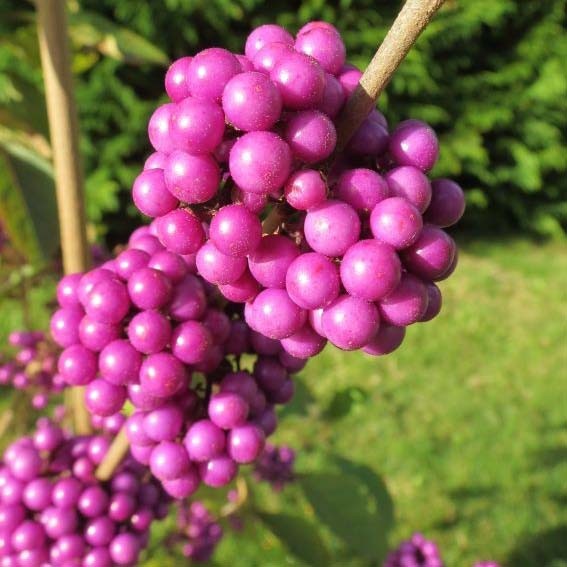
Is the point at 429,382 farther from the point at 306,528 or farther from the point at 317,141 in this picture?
the point at 317,141

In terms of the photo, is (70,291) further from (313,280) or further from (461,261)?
(461,261)

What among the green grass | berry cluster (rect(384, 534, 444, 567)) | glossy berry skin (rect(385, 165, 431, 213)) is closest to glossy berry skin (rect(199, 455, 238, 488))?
glossy berry skin (rect(385, 165, 431, 213))

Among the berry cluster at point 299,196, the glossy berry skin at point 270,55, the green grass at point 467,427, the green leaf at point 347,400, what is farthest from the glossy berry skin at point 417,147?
the green grass at point 467,427

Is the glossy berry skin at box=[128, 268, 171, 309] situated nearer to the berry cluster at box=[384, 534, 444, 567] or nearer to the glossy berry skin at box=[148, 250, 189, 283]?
the glossy berry skin at box=[148, 250, 189, 283]

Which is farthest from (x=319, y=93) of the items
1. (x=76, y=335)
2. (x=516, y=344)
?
(x=516, y=344)

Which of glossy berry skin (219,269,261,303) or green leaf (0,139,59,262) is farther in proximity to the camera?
green leaf (0,139,59,262)

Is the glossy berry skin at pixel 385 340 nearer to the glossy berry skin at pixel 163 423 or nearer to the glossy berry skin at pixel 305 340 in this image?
the glossy berry skin at pixel 305 340
